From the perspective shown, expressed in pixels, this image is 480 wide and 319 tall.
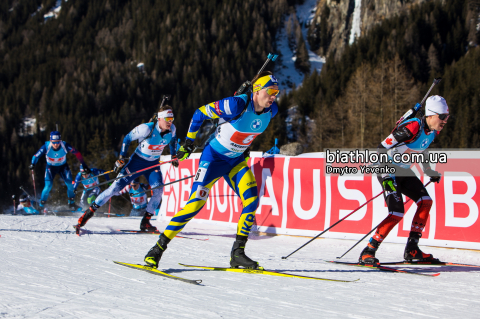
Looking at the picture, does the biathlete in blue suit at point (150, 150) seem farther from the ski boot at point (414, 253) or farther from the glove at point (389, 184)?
the ski boot at point (414, 253)

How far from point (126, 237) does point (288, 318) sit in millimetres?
4661

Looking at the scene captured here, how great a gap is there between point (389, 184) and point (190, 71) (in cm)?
8287

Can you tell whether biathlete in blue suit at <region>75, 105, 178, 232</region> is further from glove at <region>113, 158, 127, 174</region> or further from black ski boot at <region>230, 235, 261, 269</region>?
black ski boot at <region>230, 235, 261, 269</region>

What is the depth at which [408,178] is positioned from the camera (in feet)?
16.4

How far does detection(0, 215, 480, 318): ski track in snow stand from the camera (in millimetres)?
2717

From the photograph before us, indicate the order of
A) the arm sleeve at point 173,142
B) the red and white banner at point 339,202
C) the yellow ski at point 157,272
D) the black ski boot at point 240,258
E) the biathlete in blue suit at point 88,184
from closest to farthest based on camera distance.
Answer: the yellow ski at point 157,272
the black ski boot at point 240,258
the red and white banner at point 339,202
the arm sleeve at point 173,142
the biathlete in blue suit at point 88,184

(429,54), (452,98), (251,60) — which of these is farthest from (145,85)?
(452,98)

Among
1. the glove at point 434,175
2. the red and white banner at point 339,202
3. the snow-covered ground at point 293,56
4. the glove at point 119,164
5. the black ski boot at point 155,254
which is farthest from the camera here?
the snow-covered ground at point 293,56

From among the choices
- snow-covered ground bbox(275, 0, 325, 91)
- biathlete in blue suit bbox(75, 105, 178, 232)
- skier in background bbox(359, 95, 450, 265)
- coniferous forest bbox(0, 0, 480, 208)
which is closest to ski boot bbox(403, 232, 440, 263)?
skier in background bbox(359, 95, 450, 265)

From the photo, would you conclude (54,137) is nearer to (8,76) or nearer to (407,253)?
(407,253)

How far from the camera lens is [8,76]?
9850 cm

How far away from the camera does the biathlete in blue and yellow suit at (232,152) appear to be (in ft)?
13.7

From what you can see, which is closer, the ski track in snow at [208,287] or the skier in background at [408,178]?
the ski track in snow at [208,287]

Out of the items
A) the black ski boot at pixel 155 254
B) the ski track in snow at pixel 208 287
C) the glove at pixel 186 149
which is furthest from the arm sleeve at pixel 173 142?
the black ski boot at pixel 155 254
